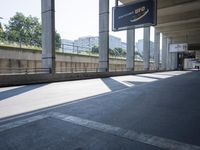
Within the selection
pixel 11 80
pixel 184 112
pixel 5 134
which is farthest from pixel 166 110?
pixel 11 80

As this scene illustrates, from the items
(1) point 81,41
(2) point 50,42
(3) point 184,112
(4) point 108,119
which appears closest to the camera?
(4) point 108,119

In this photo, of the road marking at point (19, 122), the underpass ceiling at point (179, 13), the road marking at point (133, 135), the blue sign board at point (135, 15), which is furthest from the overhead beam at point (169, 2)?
the road marking at point (19, 122)

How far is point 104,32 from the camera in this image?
976 inches

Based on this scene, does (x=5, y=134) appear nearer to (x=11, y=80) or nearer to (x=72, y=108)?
(x=72, y=108)

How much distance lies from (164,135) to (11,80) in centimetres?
1207

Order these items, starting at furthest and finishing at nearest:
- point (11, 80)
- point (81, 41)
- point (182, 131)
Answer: point (81, 41) < point (11, 80) < point (182, 131)

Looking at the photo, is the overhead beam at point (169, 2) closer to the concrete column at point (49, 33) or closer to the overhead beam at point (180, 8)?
the overhead beam at point (180, 8)

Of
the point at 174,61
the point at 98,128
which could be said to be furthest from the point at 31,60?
the point at 174,61

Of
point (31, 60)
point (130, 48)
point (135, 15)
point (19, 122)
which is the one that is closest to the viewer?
point (19, 122)

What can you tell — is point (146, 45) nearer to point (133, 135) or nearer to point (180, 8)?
point (180, 8)

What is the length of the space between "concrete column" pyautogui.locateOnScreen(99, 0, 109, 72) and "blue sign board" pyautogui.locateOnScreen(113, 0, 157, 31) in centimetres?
560

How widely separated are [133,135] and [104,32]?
21.5 metres

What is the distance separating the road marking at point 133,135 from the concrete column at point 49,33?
12813 mm

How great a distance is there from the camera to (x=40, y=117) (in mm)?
5562
